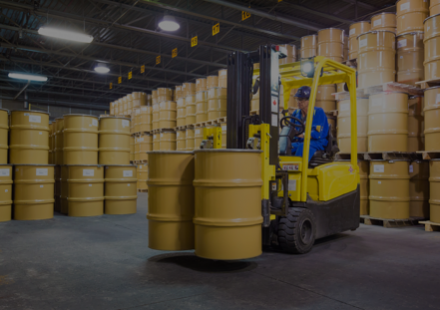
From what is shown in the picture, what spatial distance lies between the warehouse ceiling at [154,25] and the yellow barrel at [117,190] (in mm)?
5002

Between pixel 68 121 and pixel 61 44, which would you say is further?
pixel 61 44

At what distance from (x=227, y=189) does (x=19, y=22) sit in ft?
42.8

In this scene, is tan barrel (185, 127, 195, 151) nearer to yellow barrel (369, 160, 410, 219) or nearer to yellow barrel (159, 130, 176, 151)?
yellow barrel (159, 130, 176, 151)

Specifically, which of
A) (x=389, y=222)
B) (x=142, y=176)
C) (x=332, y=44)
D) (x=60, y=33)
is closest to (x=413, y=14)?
(x=332, y=44)

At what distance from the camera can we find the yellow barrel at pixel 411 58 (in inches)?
276

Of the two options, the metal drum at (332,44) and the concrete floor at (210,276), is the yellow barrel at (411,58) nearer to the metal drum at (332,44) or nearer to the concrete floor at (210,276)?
the metal drum at (332,44)

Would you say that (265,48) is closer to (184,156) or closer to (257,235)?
(184,156)

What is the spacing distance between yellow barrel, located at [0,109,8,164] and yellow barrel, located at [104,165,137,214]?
188cm

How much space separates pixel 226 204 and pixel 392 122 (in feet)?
14.9

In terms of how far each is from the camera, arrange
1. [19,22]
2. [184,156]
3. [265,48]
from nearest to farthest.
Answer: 1. [184,156]
2. [265,48]
3. [19,22]

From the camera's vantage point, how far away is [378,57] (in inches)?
281

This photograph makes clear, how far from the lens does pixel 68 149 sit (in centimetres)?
785

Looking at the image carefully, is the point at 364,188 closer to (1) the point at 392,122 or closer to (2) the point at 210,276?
(1) the point at 392,122

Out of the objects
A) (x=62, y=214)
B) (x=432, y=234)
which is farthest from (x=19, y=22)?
(x=432, y=234)
